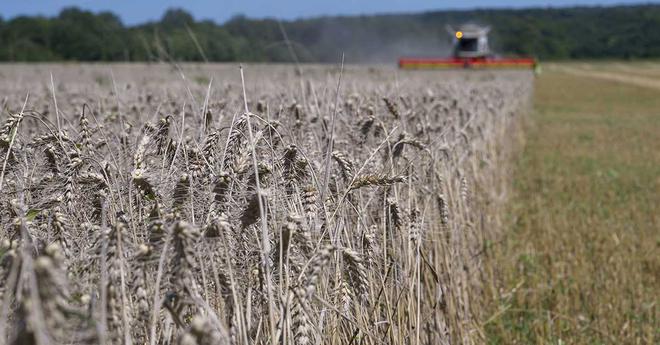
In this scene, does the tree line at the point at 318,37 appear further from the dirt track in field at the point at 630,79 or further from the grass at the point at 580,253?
the dirt track in field at the point at 630,79

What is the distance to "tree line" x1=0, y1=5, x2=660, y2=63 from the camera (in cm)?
586

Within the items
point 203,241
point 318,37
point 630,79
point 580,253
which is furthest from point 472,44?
point 203,241

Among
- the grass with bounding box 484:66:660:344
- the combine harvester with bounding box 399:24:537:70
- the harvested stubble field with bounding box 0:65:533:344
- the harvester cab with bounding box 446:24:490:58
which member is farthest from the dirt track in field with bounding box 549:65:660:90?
the harvested stubble field with bounding box 0:65:533:344

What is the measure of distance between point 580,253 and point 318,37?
17.9 metres

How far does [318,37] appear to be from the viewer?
2277cm

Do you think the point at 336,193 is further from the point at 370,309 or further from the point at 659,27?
the point at 659,27

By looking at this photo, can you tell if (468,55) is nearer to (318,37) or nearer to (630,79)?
(318,37)

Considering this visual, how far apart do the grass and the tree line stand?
1.91m

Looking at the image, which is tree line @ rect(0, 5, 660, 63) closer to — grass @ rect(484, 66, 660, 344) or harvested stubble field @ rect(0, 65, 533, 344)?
harvested stubble field @ rect(0, 65, 533, 344)

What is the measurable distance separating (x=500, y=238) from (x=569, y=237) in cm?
77

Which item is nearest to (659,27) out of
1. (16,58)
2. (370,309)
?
(16,58)

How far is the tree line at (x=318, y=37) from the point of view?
19.2 ft

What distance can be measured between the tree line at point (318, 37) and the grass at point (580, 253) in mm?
1906

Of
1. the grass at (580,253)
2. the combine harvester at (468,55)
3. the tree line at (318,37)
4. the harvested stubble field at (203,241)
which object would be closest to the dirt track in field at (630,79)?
the tree line at (318,37)
